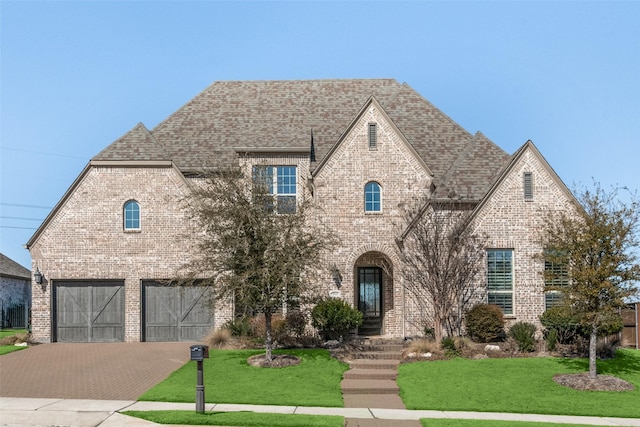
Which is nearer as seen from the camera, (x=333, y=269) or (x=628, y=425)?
Answer: (x=628, y=425)

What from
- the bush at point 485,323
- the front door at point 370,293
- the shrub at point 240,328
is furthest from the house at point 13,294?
the bush at point 485,323

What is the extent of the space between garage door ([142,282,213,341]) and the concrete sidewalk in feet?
32.7

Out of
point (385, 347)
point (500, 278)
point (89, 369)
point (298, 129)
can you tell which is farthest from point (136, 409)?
point (298, 129)

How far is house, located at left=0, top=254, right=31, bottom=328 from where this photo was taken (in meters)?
39.8

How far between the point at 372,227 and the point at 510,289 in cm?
555

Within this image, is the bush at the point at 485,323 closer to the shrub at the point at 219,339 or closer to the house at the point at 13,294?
the shrub at the point at 219,339

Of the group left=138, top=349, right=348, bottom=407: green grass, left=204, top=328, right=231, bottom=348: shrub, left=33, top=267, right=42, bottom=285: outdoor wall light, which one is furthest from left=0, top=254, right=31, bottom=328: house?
left=138, top=349, right=348, bottom=407: green grass

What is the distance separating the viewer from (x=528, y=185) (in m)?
23.7

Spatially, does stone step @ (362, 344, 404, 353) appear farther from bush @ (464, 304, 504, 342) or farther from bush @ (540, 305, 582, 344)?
bush @ (540, 305, 582, 344)

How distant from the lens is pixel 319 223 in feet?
81.6

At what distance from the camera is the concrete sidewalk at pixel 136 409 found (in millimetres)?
13406

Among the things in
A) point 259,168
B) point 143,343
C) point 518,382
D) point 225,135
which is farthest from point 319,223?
point 518,382

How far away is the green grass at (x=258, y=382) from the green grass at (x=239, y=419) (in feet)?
5.36

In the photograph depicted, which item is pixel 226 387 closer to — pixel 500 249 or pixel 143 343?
pixel 143 343
